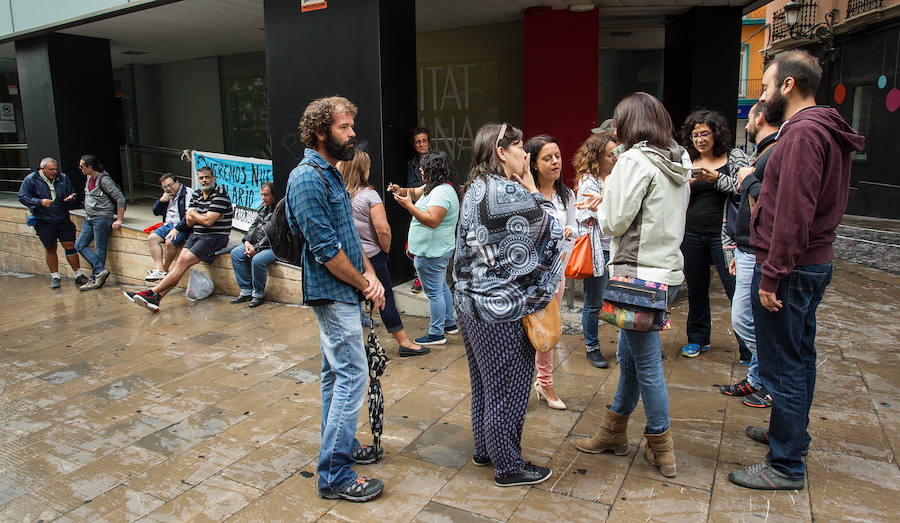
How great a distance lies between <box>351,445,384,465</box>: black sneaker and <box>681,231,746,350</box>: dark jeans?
2.80 m

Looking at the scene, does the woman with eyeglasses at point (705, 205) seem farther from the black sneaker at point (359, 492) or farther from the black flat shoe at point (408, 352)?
the black sneaker at point (359, 492)

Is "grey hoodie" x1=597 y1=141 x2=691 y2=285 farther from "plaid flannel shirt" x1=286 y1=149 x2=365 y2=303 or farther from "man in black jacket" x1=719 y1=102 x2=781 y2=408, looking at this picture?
"plaid flannel shirt" x1=286 y1=149 x2=365 y2=303

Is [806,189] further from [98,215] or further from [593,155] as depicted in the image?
[98,215]

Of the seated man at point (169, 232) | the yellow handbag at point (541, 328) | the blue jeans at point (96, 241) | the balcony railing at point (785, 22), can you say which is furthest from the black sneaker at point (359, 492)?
the balcony railing at point (785, 22)

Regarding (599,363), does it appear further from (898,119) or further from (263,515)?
(898,119)

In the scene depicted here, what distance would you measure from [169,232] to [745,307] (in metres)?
6.80

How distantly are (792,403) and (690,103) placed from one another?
20.3ft

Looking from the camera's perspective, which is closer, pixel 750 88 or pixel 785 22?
pixel 785 22

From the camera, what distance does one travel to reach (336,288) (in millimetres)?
3053

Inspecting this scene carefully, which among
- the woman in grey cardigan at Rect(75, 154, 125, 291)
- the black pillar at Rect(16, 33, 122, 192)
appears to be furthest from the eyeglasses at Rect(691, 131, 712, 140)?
the black pillar at Rect(16, 33, 122, 192)

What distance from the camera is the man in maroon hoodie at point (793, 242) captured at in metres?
2.82

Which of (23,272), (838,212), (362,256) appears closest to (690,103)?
(838,212)

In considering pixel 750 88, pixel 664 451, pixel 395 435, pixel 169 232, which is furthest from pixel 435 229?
pixel 750 88

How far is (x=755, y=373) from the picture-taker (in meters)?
4.11
